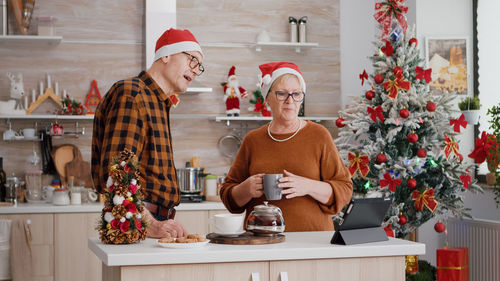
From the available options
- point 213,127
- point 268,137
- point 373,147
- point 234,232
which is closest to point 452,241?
point 373,147

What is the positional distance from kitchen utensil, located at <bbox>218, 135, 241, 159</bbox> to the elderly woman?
266 centimetres

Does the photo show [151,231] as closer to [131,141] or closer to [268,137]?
[131,141]

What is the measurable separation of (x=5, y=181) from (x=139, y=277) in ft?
11.1

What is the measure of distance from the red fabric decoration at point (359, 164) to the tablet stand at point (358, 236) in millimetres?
2024

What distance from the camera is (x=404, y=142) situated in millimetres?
4215

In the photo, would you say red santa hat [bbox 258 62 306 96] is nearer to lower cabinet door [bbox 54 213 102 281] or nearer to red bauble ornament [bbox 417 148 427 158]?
red bauble ornament [bbox 417 148 427 158]

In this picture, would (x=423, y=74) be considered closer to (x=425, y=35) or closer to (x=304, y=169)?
(x=425, y=35)

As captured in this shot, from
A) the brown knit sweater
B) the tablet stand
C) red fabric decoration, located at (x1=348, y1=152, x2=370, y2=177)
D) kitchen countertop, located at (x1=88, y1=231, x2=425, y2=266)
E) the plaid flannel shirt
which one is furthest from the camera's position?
red fabric decoration, located at (x1=348, y1=152, x2=370, y2=177)

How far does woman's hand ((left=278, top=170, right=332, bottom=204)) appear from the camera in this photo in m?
2.18

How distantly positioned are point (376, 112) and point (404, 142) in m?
0.28

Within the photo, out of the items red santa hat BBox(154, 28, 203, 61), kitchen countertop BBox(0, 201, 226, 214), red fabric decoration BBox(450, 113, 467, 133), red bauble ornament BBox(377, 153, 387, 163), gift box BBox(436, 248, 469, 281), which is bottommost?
gift box BBox(436, 248, 469, 281)

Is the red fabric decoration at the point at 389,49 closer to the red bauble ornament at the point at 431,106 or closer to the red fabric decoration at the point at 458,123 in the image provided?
the red bauble ornament at the point at 431,106

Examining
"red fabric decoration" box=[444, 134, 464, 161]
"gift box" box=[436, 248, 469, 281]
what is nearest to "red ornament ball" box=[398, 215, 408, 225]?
"gift box" box=[436, 248, 469, 281]

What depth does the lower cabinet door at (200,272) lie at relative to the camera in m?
1.79
